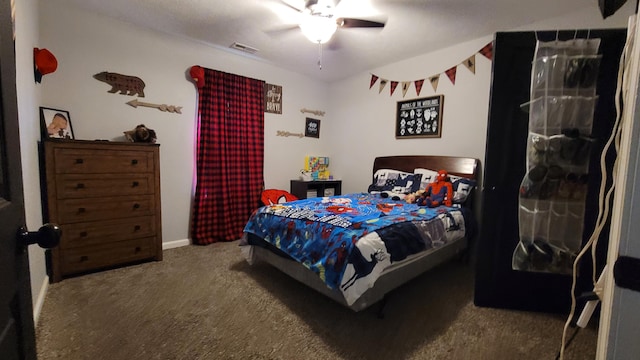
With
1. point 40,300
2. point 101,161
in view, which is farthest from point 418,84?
point 40,300

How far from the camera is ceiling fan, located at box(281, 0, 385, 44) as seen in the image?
7.02 feet

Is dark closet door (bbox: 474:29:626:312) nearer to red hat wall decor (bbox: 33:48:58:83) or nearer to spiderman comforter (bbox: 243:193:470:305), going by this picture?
spiderman comforter (bbox: 243:193:470:305)

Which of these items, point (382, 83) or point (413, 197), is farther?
point (382, 83)

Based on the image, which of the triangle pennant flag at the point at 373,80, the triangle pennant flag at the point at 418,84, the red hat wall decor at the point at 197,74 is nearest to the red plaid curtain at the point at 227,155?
the red hat wall decor at the point at 197,74

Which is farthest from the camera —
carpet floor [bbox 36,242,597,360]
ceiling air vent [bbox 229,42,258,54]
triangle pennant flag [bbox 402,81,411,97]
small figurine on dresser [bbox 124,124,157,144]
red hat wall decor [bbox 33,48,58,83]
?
triangle pennant flag [bbox 402,81,411,97]

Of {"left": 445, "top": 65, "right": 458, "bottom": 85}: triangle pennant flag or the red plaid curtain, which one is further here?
the red plaid curtain

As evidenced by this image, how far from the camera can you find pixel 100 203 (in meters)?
2.30

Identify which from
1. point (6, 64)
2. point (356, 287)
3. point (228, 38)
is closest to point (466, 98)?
point (356, 287)

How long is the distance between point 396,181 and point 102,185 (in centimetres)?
303

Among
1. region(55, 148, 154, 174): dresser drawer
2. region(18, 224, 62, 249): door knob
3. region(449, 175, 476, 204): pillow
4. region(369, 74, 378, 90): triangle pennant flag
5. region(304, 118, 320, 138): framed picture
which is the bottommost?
region(449, 175, 476, 204): pillow

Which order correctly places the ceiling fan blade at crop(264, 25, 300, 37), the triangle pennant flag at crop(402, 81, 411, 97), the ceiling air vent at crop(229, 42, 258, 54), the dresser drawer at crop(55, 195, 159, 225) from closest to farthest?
the dresser drawer at crop(55, 195, 159, 225), the ceiling fan blade at crop(264, 25, 300, 37), the ceiling air vent at crop(229, 42, 258, 54), the triangle pennant flag at crop(402, 81, 411, 97)

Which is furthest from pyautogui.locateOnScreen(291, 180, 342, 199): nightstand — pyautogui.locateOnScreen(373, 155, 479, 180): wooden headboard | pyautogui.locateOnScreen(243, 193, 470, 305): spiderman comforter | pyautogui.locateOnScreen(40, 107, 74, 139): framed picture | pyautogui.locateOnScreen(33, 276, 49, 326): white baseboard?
pyautogui.locateOnScreen(33, 276, 49, 326): white baseboard

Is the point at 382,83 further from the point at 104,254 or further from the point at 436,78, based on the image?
the point at 104,254

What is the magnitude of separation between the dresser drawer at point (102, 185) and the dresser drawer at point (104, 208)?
0.16ft
